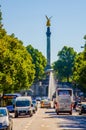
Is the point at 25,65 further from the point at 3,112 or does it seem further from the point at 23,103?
the point at 3,112

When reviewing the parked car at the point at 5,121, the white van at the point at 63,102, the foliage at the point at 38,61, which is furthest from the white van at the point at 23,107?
the foliage at the point at 38,61

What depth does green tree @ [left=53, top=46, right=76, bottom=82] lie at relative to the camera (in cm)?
17838

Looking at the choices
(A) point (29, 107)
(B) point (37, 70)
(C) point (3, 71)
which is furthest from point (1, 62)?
(B) point (37, 70)

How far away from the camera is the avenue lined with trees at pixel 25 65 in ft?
253

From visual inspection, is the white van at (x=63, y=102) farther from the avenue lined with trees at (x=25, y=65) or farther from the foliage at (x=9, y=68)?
the foliage at (x=9, y=68)

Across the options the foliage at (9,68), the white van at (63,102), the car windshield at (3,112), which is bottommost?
the car windshield at (3,112)

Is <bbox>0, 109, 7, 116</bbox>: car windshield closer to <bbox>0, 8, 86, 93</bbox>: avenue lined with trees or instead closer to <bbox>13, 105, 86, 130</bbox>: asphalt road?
<bbox>13, 105, 86, 130</bbox>: asphalt road

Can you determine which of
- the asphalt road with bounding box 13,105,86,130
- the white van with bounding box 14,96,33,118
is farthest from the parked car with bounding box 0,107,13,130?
the white van with bounding box 14,96,33,118

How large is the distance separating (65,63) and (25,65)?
238 ft

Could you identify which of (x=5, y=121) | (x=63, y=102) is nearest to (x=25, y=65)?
(x=63, y=102)

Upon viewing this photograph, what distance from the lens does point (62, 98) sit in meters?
75.4

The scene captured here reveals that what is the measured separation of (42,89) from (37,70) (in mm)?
35703

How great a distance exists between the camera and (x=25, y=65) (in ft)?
353

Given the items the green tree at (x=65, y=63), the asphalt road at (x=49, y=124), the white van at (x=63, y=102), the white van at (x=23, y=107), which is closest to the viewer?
the asphalt road at (x=49, y=124)
